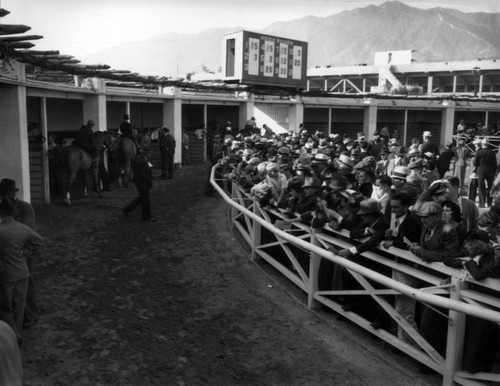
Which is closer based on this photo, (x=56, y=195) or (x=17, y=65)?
(x=17, y=65)

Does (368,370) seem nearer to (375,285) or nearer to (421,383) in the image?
(421,383)

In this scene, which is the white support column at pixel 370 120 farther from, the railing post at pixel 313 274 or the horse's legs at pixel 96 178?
the railing post at pixel 313 274

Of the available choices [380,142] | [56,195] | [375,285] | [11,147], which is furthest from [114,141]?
[375,285]

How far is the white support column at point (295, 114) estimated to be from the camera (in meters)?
26.5

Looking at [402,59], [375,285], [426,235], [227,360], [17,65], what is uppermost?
[402,59]

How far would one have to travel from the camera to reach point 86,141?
570 inches

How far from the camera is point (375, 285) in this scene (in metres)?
6.75

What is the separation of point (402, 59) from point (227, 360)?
170 ft

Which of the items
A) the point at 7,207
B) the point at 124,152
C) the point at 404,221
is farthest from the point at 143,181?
the point at 404,221

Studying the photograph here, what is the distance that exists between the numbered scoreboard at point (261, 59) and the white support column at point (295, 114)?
140 cm

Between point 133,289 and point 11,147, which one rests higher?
point 11,147

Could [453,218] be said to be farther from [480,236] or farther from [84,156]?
[84,156]

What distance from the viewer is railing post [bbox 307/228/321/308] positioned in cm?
745

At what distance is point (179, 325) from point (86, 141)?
8.75m
